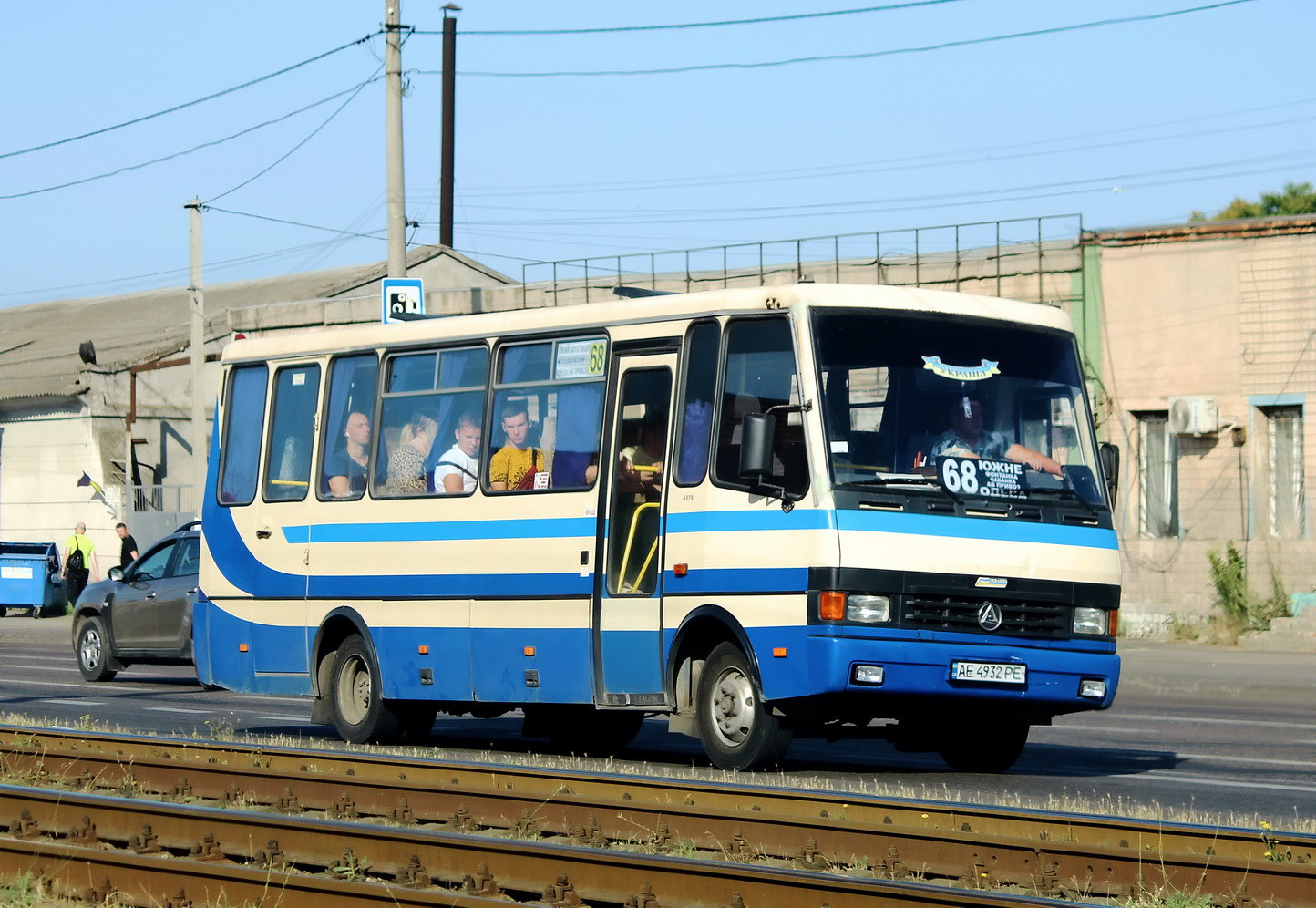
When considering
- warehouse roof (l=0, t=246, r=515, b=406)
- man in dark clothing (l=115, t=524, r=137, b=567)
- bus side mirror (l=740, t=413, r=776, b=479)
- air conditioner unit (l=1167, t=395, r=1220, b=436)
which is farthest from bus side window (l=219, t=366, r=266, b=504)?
warehouse roof (l=0, t=246, r=515, b=406)

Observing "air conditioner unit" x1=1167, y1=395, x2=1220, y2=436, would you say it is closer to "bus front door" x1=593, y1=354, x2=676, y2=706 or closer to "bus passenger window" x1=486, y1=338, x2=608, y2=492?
"bus passenger window" x1=486, y1=338, x2=608, y2=492

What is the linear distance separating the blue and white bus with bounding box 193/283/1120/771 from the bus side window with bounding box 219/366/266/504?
1047 mm

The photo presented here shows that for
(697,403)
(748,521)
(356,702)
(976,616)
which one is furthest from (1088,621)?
(356,702)

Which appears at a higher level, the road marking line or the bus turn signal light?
the bus turn signal light

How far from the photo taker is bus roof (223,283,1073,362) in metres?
11.7

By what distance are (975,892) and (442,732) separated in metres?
10.3

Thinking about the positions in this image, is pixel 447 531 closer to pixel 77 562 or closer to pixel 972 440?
pixel 972 440

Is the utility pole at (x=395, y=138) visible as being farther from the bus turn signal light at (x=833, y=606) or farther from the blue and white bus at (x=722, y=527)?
the bus turn signal light at (x=833, y=606)

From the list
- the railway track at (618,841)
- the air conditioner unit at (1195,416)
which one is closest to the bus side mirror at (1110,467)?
the railway track at (618,841)

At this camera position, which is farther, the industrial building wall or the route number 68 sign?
the industrial building wall

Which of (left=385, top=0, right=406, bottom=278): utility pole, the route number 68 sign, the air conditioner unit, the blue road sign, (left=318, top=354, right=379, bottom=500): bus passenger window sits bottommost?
the route number 68 sign

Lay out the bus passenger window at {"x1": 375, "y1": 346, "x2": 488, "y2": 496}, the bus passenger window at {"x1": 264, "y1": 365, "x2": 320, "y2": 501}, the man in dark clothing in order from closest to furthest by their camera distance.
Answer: the bus passenger window at {"x1": 375, "y1": 346, "x2": 488, "y2": 496}
the bus passenger window at {"x1": 264, "y1": 365, "x2": 320, "y2": 501}
the man in dark clothing

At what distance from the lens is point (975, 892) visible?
6711 millimetres

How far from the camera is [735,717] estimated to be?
11688 mm
